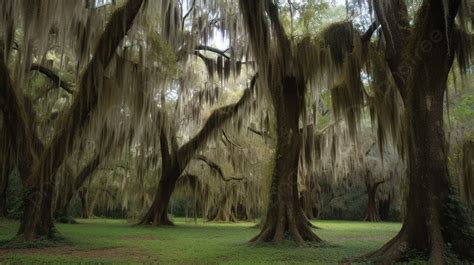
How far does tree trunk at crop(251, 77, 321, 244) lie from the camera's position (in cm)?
955

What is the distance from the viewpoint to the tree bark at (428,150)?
5.91 m

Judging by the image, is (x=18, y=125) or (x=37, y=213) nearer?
(x=37, y=213)

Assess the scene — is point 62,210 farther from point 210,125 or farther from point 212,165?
point 210,125

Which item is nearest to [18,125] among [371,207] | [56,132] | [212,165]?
[56,132]

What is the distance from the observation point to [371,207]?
84.9 ft

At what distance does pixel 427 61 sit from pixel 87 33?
6351 mm

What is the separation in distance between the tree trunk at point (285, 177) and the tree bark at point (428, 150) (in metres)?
3.15

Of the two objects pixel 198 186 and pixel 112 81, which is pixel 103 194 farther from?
pixel 112 81

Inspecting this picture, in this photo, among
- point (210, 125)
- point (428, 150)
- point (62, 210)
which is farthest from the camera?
point (62, 210)

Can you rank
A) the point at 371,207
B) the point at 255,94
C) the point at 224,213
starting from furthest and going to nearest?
the point at 371,207 → the point at 224,213 → the point at 255,94

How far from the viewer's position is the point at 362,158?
23094 mm

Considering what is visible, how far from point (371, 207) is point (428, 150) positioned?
20771 millimetres

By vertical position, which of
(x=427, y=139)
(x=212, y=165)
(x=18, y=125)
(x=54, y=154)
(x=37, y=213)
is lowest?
(x=37, y=213)

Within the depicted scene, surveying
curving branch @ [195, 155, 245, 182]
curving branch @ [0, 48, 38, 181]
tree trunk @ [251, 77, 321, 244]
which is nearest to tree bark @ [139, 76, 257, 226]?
curving branch @ [195, 155, 245, 182]
